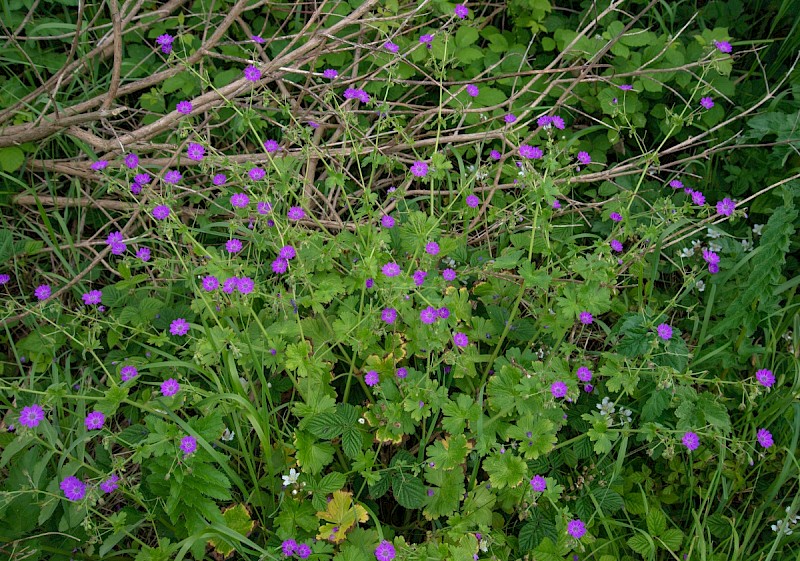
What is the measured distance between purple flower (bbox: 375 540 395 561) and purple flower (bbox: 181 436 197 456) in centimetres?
56

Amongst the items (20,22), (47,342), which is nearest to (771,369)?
(47,342)

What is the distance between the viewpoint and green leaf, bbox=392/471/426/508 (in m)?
2.01

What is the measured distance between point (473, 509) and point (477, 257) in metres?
0.95

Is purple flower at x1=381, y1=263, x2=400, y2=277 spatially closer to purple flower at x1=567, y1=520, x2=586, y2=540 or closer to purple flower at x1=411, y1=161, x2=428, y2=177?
purple flower at x1=411, y1=161, x2=428, y2=177

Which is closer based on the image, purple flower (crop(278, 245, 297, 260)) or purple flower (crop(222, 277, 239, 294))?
purple flower (crop(222, 277, 239, 294))

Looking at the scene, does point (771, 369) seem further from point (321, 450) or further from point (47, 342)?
point (47, 342)

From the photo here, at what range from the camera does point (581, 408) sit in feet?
7.70

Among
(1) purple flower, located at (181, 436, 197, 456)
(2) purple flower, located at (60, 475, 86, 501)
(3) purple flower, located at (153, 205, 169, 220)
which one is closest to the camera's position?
(1) purple flower, located at (181, 436, 197, 456)

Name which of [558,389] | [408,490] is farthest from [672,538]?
[408,490]

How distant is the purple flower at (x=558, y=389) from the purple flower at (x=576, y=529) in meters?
0.37

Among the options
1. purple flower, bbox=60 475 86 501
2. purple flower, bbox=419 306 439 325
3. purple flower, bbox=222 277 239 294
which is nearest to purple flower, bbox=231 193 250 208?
purple flower, bbox=222 277 239 294

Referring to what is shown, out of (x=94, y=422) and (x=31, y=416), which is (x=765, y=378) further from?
(x=31, y=416)

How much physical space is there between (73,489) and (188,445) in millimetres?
403

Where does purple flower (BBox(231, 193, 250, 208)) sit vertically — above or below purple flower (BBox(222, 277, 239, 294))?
above
